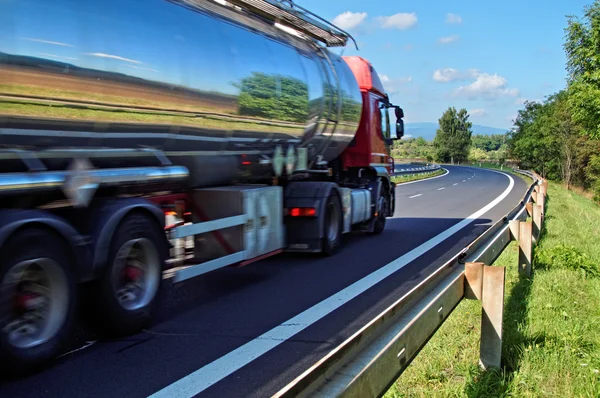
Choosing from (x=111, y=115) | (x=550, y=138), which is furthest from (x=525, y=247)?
(x=550, y=138)

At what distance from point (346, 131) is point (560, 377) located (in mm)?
7696

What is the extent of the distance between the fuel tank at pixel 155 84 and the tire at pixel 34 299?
0.66 metres

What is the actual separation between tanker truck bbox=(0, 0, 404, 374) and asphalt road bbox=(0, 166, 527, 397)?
0.92 feet

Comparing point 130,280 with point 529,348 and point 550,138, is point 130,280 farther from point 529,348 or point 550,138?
point 550,138

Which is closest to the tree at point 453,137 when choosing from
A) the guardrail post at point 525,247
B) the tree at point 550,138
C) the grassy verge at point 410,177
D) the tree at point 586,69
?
the tree at point 550,138

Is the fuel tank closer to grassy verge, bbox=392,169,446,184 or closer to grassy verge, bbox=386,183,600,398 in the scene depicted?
grassy verge, bbox=386,183,600,398

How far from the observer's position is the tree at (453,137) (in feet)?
421

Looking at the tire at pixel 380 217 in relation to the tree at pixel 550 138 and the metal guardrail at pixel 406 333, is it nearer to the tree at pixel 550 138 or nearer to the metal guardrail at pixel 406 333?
the metal guardrail at pixel 406 333

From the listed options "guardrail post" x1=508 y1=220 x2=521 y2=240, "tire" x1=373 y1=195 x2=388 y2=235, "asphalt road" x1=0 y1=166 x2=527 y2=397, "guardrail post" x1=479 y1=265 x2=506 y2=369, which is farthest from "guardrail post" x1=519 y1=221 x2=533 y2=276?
"tire" x1=373 y1=195 x2=388 y2=235

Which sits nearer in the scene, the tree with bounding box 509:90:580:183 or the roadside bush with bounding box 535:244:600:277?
the roadside bush with bounding box 535:244:600:277

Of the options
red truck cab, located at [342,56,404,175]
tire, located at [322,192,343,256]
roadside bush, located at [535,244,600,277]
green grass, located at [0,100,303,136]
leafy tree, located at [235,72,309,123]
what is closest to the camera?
green grass, located at [0,100,303,136]

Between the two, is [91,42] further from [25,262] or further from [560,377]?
[560,377]

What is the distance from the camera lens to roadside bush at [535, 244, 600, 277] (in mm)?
8391

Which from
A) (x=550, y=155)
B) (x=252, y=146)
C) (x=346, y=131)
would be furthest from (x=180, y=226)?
(x=550, y=155)
